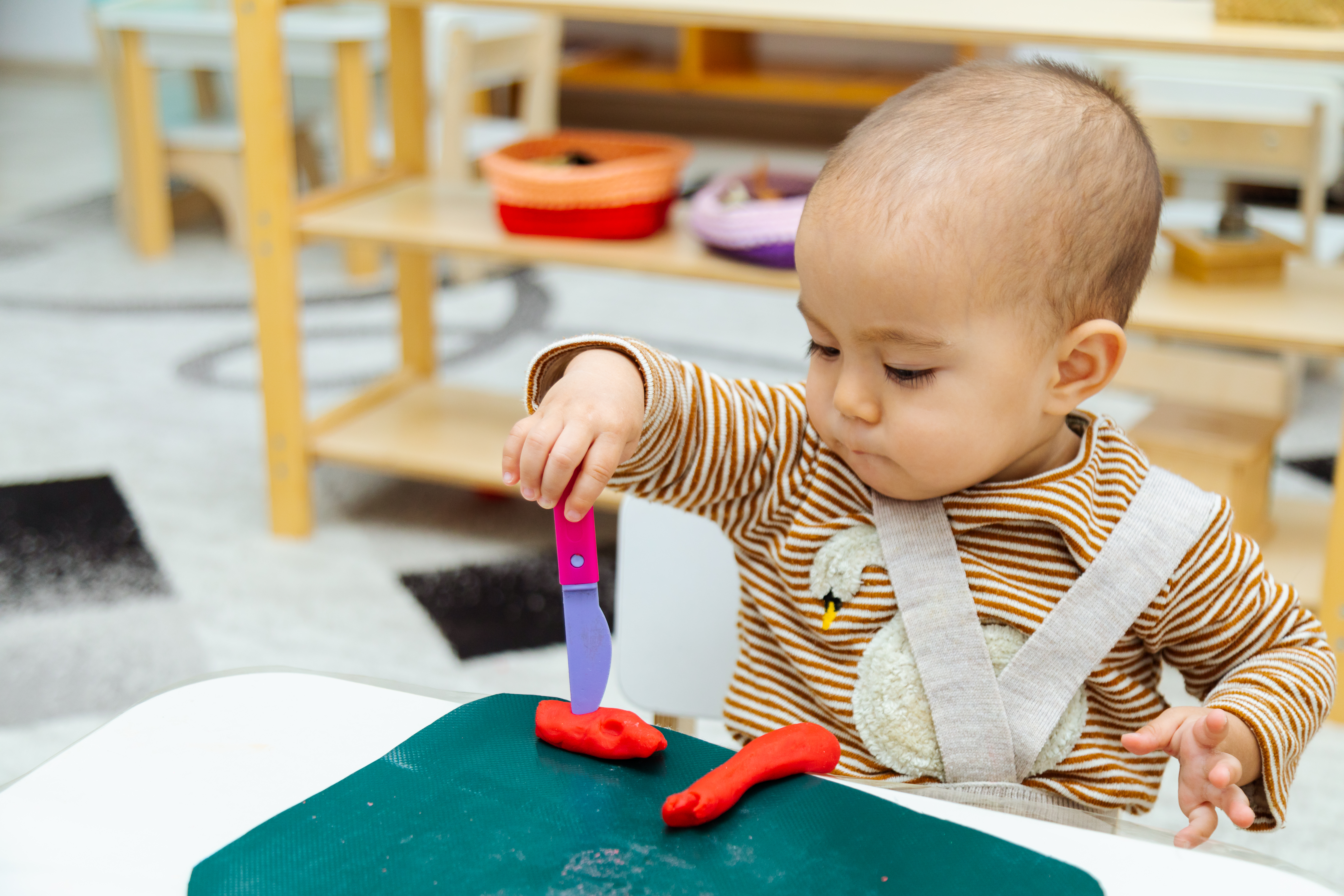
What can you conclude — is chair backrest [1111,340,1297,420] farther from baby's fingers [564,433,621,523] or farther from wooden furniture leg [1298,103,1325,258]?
baby's fingers [564,433,621,523]

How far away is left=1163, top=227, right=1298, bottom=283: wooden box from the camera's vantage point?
151 cm

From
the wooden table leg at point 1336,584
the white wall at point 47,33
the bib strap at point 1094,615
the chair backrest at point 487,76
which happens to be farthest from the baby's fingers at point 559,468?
the white wall at point 47,33

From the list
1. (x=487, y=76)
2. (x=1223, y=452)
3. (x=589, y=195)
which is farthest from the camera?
(x=487, y=76)

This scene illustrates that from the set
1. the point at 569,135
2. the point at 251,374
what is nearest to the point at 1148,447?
the point at 569,135

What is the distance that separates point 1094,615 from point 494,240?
119cm

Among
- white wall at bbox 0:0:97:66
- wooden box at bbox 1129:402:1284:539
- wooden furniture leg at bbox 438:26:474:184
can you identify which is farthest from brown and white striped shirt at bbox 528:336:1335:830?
white wall at bbox 0:0:97:66

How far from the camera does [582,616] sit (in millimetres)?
502

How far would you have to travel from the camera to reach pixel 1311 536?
161 cm

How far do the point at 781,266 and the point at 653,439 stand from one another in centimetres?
94

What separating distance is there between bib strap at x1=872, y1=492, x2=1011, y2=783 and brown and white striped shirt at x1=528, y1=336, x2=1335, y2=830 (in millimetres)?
13

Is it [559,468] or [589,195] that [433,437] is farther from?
[559,468]

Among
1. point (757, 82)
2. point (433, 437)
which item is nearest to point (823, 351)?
point (433, 437)

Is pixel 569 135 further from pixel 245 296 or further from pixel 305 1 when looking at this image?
pixel 245 296

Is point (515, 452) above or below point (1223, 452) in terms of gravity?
above
